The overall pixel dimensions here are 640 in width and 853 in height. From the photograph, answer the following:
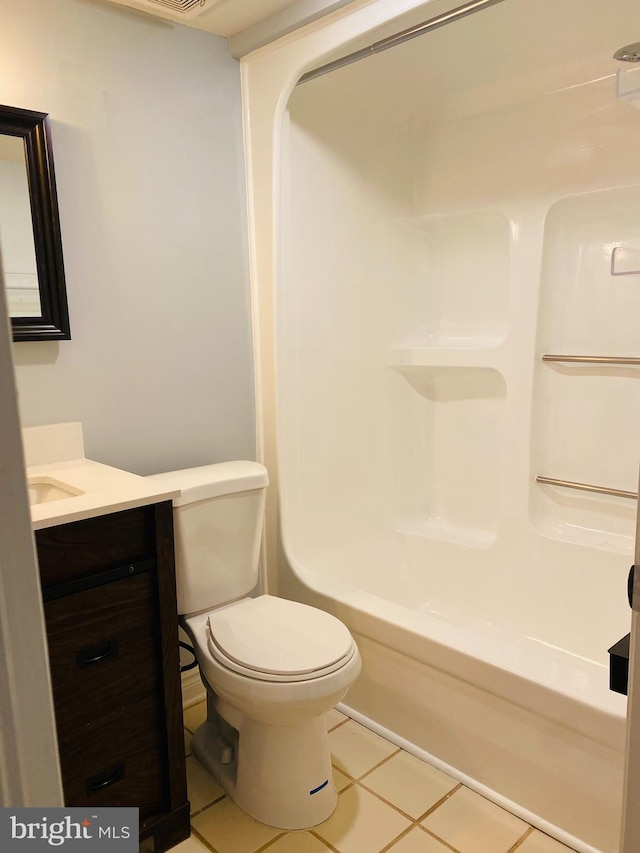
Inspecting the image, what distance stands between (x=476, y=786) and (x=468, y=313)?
1.63 m

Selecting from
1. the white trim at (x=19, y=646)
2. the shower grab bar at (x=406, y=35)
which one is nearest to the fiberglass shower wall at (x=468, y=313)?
the shower grab bar at (x=406, y=35)

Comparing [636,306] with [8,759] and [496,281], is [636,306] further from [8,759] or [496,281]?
[8,759]

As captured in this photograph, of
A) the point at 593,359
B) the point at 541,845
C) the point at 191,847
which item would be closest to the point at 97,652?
the point at 191,847

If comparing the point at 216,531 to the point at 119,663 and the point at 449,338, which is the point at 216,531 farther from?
the point at 449,338

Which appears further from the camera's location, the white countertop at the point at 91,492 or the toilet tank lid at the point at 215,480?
the toilet tank lid at the point at 215,480

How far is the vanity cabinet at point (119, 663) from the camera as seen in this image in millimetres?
1418

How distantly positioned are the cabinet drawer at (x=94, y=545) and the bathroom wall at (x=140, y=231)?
0.52 m

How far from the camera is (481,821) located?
168 cm

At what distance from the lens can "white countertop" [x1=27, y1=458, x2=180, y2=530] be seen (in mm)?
1373

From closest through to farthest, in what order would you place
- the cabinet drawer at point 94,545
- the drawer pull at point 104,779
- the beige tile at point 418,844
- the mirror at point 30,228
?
the cabinet drawer at point 94,545 → the drawer pull at point 104,779 → the beige tile at point 418,844 → the mirror at point 30,228

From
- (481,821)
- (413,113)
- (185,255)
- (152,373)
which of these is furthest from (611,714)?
(413,113)

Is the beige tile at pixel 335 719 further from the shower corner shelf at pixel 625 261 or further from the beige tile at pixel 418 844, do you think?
the shower corner shelf at pixel 625 261

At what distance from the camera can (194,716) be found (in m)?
2.17

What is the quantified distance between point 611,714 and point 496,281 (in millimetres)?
1556
